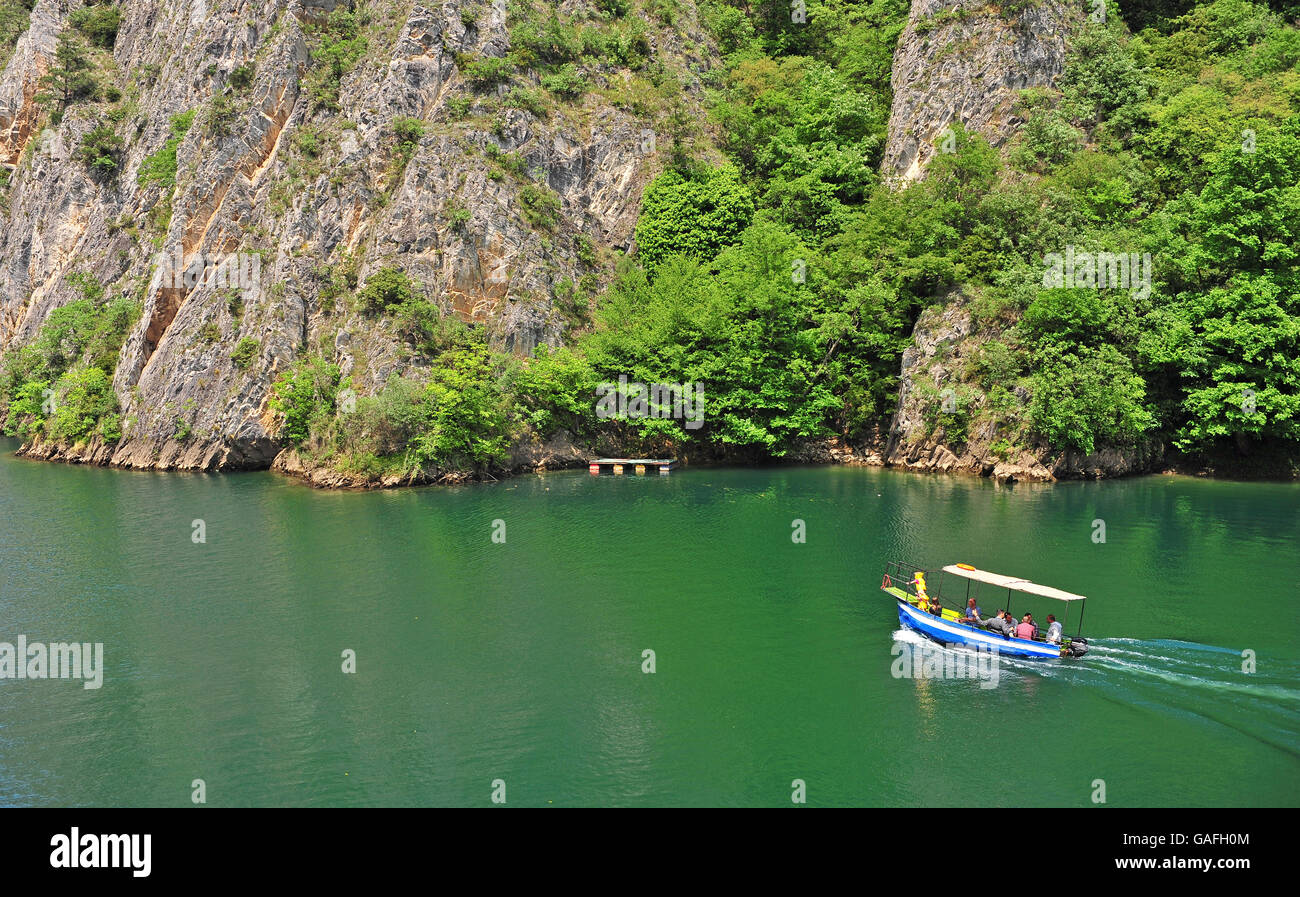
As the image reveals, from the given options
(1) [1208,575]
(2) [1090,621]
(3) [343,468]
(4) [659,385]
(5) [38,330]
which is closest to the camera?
(2) [1090,621]

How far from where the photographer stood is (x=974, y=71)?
73.1 metres

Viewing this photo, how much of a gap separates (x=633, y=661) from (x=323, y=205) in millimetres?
57538

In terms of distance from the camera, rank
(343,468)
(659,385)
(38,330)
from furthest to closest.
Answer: (38,330) → (659,385) → (343,468)

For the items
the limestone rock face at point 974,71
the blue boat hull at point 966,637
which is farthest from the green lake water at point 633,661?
the limestone rock face at point 974,71

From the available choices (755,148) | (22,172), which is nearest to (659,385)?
(755,148)

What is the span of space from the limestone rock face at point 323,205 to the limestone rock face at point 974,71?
21963 millimetres

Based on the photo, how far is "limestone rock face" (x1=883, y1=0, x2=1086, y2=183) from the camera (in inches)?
2832

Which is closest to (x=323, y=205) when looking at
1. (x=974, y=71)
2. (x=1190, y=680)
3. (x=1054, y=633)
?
(x=974, y=71)

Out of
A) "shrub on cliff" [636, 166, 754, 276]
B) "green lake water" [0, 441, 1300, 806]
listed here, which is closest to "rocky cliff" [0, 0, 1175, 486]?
"shrub on cliff" [636, 166, 754, 276]

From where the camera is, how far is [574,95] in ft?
264

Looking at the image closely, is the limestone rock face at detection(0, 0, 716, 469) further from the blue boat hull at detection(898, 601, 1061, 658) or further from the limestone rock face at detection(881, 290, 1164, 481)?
the blue boat hull at detection(898, 601, 1061, 658)

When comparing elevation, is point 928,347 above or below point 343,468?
above
